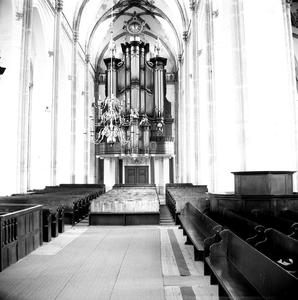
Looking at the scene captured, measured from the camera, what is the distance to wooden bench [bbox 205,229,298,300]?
235 centimetres

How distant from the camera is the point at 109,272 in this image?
4.71 metres

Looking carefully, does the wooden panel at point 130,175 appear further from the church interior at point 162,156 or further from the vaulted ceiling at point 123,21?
the vaulted ceiling at point 123,21

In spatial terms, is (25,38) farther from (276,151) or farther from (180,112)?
(180,112)

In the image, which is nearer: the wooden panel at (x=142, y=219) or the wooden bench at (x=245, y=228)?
the wooden bench at (x=245, y=228)

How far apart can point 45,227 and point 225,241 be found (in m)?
4.51

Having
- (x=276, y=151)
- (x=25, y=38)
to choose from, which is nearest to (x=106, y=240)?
(x=276, y=151)

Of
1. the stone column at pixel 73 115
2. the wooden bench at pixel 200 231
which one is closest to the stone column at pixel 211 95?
the wooden bench at pixel 200 231

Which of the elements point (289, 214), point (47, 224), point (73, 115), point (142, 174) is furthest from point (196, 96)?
point (47, 224)

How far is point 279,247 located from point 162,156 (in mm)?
20561

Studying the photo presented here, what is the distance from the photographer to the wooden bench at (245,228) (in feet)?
12.6

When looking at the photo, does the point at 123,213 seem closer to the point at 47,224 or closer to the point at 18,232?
the point at 47,224

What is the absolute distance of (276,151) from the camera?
8016mm

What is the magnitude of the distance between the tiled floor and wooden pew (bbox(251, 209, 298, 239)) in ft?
4.16

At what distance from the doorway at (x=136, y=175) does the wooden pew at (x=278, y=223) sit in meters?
19.6
